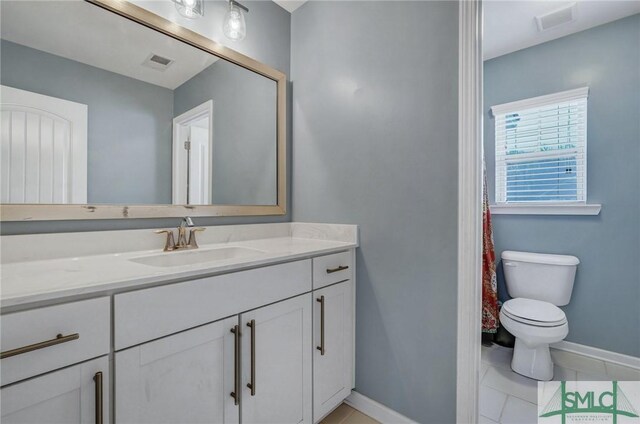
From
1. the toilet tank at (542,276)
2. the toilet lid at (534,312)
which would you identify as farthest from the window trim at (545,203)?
the toilet lid at (534,312)

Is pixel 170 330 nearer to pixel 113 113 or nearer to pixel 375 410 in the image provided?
pixel 113 113

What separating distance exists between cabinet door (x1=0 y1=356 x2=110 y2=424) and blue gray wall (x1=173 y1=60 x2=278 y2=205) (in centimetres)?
96

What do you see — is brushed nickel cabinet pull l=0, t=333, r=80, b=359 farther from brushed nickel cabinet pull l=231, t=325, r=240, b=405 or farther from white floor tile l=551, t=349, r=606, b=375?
white floor tile l=551, t=349, r=606, b=375

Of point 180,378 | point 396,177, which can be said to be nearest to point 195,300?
point 180,378

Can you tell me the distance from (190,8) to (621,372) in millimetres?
3273

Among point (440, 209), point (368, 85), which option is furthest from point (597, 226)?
point (368, 85)

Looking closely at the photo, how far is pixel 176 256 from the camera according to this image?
124 centimetres

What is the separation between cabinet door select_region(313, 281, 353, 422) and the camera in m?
1.32

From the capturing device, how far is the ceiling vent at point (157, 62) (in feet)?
4.28

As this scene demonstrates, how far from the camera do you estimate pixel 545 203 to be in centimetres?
223

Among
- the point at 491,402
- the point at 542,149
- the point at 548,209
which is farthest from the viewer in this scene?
the point at 542,149

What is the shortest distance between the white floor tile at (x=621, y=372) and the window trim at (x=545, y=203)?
3.36ft

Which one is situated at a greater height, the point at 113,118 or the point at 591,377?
the point at 113,118

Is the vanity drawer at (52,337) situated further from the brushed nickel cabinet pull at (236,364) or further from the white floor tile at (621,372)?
the white floor tile at (621,372)
